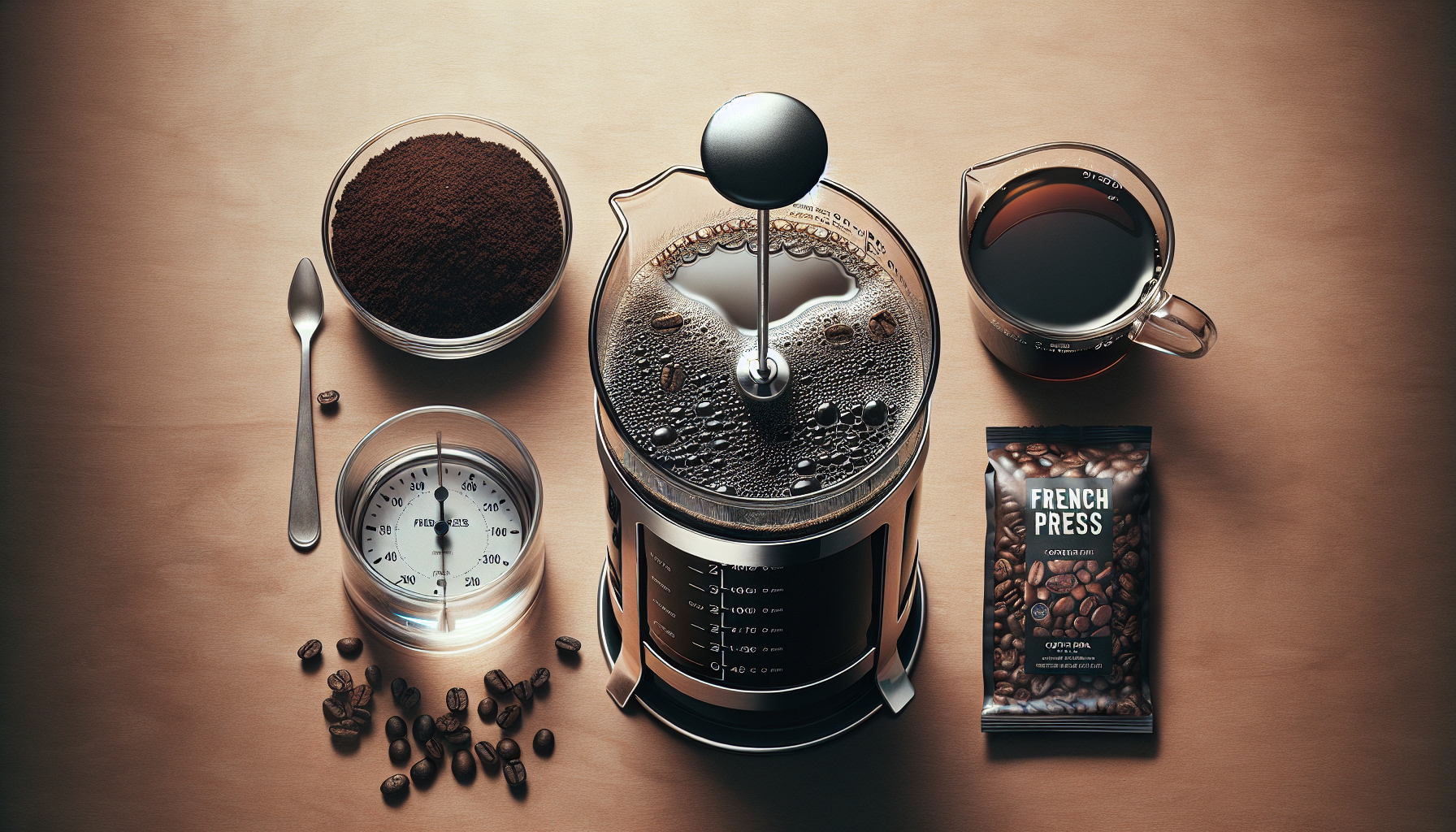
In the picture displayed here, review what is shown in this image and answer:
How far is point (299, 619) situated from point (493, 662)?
0.67ft

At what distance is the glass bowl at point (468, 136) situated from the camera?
4.36 feet

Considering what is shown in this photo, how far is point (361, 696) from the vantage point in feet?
4.29

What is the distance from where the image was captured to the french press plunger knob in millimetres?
848

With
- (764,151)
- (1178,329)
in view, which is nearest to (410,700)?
(764,151)

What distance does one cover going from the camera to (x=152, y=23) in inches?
58.7

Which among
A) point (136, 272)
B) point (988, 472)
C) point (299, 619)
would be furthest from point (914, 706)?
point (136, 272)

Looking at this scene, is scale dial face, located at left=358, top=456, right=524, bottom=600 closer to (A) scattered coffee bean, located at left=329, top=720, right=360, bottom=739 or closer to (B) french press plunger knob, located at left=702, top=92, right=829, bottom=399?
(A) scattered coffee bean, located at left=329, top=720, right=360, bottom=739

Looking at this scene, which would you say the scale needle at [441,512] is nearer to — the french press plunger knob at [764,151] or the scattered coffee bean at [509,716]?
the scattered coffee bean at [509,716]

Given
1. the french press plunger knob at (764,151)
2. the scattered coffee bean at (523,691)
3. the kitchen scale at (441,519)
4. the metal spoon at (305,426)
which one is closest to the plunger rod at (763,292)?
the french press plunger knob at (764,151)

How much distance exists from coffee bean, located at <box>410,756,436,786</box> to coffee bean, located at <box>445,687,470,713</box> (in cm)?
5

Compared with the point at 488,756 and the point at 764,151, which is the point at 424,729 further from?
the point at 764,151

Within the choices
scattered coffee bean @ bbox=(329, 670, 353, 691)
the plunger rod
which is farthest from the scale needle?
the plunger rod

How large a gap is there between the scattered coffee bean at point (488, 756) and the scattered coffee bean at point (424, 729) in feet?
0.16

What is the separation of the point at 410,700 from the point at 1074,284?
778mm
